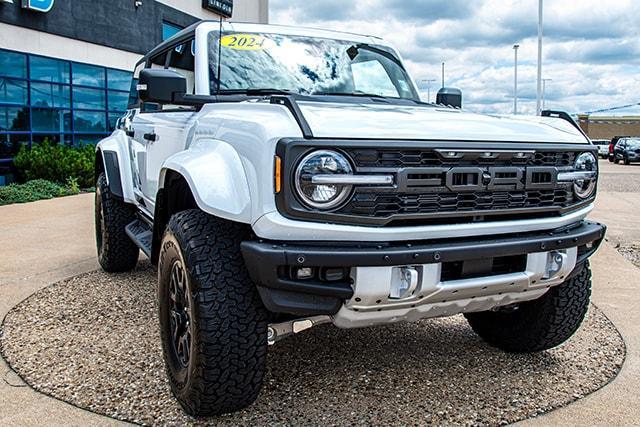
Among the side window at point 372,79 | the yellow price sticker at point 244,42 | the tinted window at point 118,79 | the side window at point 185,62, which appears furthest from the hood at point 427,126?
the tinted window at point 118,79

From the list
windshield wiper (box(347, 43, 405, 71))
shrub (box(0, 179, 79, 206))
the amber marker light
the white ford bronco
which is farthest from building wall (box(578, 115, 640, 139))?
the amber marker light

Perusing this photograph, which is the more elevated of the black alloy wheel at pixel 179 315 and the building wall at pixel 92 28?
the building wall at pixel 92 28

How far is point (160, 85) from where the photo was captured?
3.18 meters

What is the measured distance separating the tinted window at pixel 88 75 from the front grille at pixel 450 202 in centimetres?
1529

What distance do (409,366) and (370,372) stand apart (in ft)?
0.83

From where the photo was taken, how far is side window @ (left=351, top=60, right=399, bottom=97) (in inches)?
163

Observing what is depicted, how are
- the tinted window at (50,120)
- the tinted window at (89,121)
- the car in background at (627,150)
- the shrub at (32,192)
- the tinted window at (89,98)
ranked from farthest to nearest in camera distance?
the car in background at (627,150)
the tinted window at (89,121)
the tinted window at (89,98)
the tinted window at (50,120)
the shrub at (32,192)

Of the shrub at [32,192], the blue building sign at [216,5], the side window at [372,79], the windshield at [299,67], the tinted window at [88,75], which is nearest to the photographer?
the windshield at [299,67]

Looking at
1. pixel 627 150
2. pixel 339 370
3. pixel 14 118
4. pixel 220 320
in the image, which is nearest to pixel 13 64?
A: pixel 14 118

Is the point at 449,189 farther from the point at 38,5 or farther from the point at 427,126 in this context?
the point at 38,5

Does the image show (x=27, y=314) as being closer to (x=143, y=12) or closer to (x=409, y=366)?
(x=409, y=366)

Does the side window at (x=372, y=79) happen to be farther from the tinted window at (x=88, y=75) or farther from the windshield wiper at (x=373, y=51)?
the tinted window at (x=88, y=75)

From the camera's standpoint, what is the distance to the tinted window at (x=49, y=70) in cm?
1468

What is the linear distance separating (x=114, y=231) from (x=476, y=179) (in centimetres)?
362
